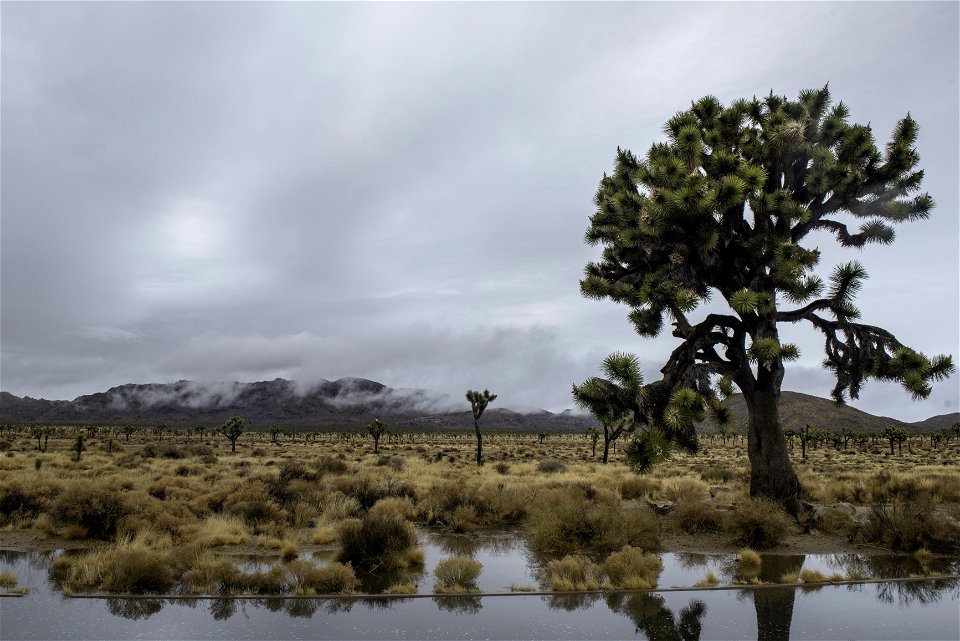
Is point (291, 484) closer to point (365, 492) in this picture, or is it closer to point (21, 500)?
point (365, 492)

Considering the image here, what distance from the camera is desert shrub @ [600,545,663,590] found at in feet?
29.6

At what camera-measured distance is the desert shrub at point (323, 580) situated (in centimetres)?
877

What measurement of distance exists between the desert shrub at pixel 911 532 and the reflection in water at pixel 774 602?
2.29 meters

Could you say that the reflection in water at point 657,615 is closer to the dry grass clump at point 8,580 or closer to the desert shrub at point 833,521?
the desert shrub at point 833,521

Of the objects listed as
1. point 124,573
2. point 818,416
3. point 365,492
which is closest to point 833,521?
point 365,492

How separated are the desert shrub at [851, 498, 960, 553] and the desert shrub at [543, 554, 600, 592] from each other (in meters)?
6.61

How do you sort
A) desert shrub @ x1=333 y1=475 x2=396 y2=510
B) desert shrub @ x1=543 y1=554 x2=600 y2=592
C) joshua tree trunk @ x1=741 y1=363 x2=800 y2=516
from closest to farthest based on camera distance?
desert shrub @ x1=543 y1=554 x2=600 y2=592 → joshua tree trunk @ x1=741 y1=363 x2=800 y2=516 → desert shrub @ x1=333 y1=475 x2=396 y2=510

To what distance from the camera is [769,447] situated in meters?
14.6

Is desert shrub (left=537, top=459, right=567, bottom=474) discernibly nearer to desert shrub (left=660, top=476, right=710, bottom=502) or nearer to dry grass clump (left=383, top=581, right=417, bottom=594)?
desert shrub (left=660, top=476, right=710, bottom=502)

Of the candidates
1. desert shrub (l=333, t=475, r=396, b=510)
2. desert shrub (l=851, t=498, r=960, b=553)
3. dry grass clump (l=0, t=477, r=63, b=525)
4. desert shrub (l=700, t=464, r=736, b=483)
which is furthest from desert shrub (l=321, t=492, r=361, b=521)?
desert shrub (l=700, t=464, r=736, b=483)

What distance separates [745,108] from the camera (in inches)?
603

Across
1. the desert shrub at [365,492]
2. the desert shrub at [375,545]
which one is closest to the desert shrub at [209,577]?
the desert shrub at [375,545]

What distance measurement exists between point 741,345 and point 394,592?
1024cm

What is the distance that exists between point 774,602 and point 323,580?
20.8 feet
